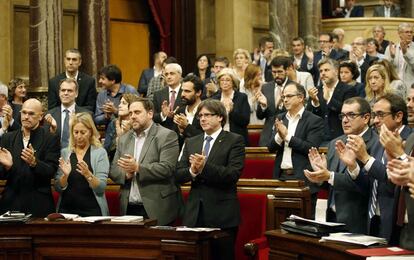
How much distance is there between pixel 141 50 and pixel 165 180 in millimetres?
7158

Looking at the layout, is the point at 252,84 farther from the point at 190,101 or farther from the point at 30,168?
the point at 30,168

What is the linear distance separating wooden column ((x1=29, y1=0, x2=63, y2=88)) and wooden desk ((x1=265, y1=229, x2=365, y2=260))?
4.65 metres

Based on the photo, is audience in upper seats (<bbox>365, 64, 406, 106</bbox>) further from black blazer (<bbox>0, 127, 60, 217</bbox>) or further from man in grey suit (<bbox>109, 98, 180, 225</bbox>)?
black blazer (<bbox>0, 127, 60, 217</bbox>)

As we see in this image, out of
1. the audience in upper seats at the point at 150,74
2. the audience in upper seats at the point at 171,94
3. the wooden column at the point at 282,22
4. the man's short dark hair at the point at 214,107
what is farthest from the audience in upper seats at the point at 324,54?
the man's short dark hair at the point at 214,107

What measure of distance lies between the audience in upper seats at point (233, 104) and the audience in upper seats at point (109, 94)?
0.85 meters

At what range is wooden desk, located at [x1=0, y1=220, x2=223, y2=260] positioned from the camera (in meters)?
5.29

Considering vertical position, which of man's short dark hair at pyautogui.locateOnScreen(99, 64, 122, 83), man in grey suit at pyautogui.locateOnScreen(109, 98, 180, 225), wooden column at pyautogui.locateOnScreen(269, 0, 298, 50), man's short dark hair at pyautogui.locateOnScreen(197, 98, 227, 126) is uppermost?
wooden column at pyautogui.locateOnScreen(269, 0, 298, 50)

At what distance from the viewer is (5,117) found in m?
7.32

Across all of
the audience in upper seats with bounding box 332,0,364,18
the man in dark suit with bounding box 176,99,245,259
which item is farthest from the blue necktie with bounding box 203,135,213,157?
the audience in upper seats with bounding box 332,0,364,18

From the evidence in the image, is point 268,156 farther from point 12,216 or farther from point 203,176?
point 12,216

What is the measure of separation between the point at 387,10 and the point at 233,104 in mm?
6939

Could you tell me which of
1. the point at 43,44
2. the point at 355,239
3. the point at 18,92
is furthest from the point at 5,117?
the point at 355,239

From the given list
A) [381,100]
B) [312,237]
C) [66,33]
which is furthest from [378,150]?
[66,33]

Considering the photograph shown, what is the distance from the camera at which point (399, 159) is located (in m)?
4.29
